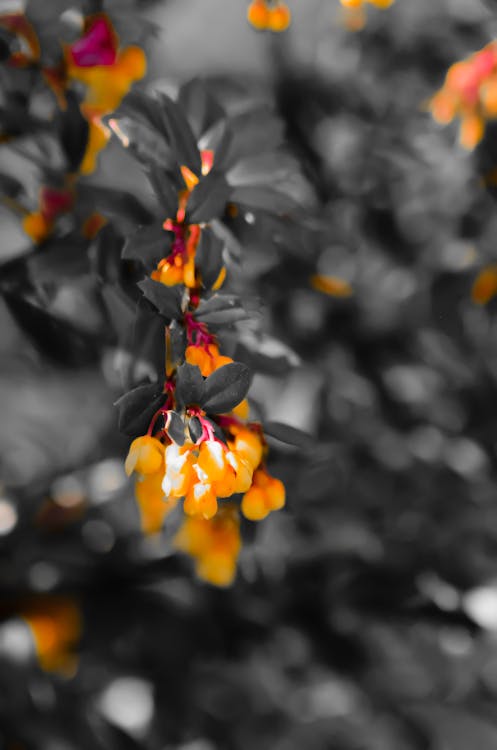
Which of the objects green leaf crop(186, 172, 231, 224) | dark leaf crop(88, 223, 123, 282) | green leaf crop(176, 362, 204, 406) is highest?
green leaf crop(186, 172, 231, 224)

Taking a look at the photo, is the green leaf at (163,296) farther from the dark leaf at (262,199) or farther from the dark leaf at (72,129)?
the dark leaf at (72,129)

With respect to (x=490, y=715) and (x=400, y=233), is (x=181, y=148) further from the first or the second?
(x=490, y=715)

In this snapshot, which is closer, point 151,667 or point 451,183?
point 151,667

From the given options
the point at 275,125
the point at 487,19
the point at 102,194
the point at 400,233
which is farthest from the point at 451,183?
the point at 102,194

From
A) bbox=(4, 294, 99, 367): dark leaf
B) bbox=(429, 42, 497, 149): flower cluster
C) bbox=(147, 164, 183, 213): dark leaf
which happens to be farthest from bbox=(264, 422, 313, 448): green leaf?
bbox=(429, 42, 497, 149): flower cluster

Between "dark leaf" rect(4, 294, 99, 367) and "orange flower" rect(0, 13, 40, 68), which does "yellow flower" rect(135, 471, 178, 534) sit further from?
"orange flower" rect(0, 13, 40, 68)

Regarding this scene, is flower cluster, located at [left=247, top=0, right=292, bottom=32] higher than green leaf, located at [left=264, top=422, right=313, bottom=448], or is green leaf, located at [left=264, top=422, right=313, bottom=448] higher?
flower cluster, located at [left=247, top=0, right=292, bottom=32]

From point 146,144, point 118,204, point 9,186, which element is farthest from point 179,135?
point 9,186
